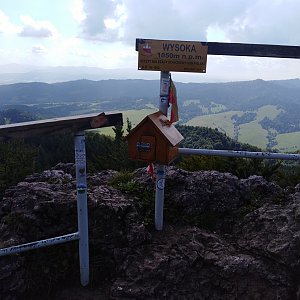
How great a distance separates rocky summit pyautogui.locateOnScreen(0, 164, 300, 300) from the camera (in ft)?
13.1

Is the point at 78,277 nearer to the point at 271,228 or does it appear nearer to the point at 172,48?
the point at 271,228

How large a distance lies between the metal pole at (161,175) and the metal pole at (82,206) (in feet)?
3.49

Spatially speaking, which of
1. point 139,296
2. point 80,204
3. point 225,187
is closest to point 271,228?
point 225,187

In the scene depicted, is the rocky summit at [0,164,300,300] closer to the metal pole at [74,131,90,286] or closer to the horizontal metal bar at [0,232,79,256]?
the metal pole at [74,131,90,286]

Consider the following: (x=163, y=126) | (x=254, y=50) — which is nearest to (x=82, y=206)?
(x=163, y=126)

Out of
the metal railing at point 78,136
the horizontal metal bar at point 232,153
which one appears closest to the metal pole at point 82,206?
the metal railing at point 78,136

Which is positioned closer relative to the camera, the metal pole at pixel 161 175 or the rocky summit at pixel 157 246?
the rocky summit at pixel 157 246

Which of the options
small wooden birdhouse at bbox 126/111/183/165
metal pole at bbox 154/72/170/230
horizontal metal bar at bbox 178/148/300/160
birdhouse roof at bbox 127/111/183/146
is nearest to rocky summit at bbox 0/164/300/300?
metal pole at bbox 154/72/170/230

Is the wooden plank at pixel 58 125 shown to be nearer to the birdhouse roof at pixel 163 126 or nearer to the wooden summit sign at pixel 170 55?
the birdhouse roof at pixel 163 126

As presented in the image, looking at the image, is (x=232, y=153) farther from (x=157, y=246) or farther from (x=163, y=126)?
(x=157, y=246)

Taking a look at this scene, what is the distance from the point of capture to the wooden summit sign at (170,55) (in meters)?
4.19

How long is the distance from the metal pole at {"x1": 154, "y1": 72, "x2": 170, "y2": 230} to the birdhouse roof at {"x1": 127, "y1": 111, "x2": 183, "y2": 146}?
0.14 meters

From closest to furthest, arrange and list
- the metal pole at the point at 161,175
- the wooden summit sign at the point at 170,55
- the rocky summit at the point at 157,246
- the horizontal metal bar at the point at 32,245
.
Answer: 1. the horizontal metal bar at the point at 32,245
2. the rocky summit at the point at 157,246
3. the wooden summit sign at the point at 170,55
4. the metal pole at the point at 161,175

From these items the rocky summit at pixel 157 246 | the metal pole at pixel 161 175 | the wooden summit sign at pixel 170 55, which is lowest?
the rocky summit at pixel 157 246
